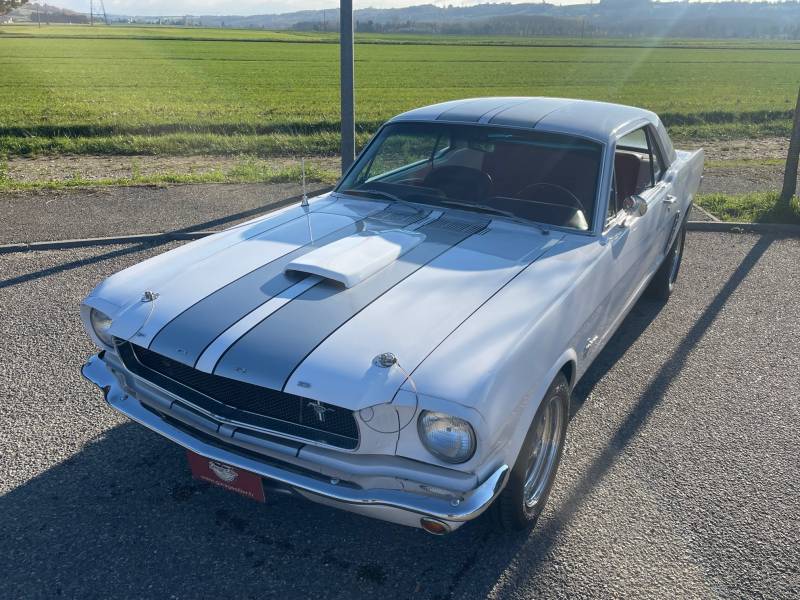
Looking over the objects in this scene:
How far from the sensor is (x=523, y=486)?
2.56m

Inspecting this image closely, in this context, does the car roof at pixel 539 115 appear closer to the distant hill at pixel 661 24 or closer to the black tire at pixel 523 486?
the black tire at pixel 523 486

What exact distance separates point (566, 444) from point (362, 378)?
5.29 feet

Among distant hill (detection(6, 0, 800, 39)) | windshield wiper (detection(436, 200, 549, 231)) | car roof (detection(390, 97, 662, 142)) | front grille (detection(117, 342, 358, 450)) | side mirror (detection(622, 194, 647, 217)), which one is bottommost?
distant hill (detection(6, 0, 800, 39))

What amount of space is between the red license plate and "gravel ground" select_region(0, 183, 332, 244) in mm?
4443

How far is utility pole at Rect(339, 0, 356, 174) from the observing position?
6344 mm

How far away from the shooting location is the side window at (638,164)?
4.28 meters

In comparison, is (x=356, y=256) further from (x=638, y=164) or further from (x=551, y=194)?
(x=638, y=164)

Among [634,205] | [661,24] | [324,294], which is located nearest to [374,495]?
[324,294]

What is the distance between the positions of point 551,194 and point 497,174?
34 centimetres

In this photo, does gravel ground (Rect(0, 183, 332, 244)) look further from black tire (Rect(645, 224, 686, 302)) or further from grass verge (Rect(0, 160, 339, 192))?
black tire (Rect(645, 224, 686, 302))

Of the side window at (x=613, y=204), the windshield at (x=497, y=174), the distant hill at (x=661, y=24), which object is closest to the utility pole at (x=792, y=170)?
the side window at (x=613, y=204)

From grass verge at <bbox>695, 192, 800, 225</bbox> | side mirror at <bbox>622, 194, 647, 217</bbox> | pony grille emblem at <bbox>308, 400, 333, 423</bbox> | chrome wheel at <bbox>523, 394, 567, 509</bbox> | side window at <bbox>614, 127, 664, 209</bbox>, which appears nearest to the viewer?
pony grille emblem at <bbox>308, 400, 333, 423</bbox>

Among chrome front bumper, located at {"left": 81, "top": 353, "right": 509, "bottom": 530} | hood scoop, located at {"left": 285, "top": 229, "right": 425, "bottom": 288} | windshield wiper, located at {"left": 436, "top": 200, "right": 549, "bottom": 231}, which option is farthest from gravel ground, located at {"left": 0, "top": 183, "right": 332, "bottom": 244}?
chrome front bumper, located at {"left": 81, "top": 353, "right": 509, "bottom": 530}

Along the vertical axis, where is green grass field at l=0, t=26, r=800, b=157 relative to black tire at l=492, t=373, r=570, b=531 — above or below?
below
